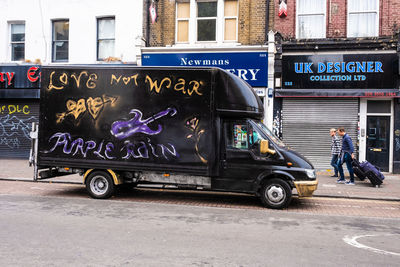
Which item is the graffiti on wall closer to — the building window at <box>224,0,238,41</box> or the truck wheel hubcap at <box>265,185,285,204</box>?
the building window at <box>224,0,238,41</box>

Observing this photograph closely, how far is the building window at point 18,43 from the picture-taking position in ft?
60.3

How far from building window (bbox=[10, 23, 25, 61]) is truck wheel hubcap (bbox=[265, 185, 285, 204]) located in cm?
1517

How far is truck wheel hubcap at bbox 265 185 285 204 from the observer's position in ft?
Result: 26.9

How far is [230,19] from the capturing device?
16.5 metres

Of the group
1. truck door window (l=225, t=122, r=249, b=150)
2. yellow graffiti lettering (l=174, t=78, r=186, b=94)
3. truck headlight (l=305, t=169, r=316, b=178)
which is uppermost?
yellow graffiti lettering (l=174, t=78, r=186, b=94)

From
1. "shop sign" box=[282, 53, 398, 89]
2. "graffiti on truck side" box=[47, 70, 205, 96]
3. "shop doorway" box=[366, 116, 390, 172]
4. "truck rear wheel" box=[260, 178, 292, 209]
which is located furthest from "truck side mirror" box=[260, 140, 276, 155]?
"shop doorway" box=[366, 116, 390, 172]

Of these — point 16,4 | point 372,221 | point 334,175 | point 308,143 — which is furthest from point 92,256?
point 16,4

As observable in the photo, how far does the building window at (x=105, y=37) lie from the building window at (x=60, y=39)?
166cm

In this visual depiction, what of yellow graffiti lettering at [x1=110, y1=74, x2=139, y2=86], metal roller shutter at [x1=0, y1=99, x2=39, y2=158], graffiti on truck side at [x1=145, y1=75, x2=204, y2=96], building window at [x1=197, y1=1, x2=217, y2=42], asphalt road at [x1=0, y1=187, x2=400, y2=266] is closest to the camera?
asphalt road at [x1=0, y1=187, x2=400, y2=266]

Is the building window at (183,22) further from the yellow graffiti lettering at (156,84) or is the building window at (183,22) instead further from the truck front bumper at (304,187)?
the truck front bumper at (304,187)

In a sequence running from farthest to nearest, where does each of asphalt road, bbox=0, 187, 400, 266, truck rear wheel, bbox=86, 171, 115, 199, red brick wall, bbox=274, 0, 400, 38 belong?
red brick wall, bbox=274, 0, 400, 38, truck rear wheel, bbox=86, 171, 115, 199, asphalt road, bbox=0, 187, 400, 266

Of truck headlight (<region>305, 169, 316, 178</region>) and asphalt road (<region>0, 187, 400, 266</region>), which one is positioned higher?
truck headlight (<region>305, 169, 316, 178</region>)

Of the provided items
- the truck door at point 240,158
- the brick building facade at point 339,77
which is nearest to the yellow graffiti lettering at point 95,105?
the truck door at point 240,158

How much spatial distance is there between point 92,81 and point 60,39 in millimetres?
10721
